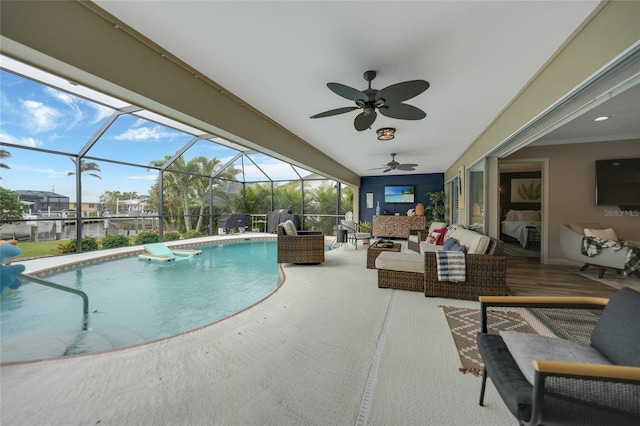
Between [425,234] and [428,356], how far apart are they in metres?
4.35

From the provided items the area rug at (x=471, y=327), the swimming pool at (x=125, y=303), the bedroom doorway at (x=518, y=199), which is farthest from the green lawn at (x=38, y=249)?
the bedroom doorway at (x=518, y=199)

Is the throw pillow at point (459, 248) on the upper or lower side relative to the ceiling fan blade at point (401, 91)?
lower

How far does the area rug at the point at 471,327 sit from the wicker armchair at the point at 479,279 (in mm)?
315

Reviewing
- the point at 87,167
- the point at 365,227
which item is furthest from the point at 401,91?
the point at 87,167

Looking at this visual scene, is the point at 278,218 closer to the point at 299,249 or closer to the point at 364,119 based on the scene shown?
the point at 299,249

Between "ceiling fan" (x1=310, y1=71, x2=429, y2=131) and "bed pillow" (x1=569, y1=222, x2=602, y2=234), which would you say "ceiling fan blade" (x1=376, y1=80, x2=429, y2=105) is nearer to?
"ceiling fan" (x1=310, y1=71, x2=429, y2=131)

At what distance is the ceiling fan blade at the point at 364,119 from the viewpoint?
261 cm

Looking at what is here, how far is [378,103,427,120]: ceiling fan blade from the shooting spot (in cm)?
246

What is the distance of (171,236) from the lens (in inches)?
328

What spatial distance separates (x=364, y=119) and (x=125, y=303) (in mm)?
4087

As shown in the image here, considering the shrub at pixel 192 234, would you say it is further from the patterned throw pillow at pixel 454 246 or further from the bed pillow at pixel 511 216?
the bed pillow at pixel 511 216

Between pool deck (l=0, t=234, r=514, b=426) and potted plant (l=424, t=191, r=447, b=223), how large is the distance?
685cm

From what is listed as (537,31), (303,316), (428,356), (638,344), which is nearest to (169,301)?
(303,316)

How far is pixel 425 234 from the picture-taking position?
584 centimetres
